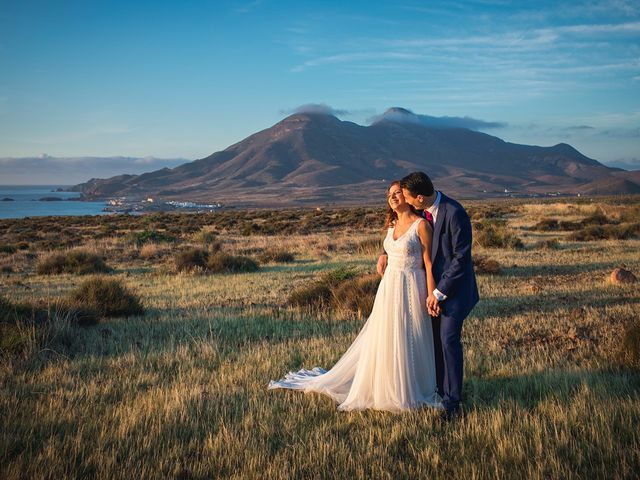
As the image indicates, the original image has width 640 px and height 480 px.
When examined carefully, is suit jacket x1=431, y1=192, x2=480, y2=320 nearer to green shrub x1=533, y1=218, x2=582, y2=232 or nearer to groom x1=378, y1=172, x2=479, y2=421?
groom x1=378, y1=172, x2=479, y2=421

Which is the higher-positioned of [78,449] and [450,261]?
[450,261]

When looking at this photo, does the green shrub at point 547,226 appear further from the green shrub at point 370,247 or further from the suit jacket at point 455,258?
the suit jacket at point 455,258

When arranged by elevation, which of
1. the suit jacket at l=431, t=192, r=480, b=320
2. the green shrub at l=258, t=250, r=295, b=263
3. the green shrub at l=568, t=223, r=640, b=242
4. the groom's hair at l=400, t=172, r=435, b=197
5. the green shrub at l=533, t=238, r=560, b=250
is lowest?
the green shrub at l=258, t=250, r=295, b=263

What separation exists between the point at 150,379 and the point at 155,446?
162cm

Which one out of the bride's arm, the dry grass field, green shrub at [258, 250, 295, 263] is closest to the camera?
the dry grass field

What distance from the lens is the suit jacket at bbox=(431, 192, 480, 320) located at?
13.6ft

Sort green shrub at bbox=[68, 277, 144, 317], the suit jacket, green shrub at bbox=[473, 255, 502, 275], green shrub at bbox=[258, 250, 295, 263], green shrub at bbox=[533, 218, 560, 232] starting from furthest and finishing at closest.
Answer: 1. green shrub at bbox=[533, 218, 560, 232]
2. green shrub at bbox=[258, 250, 295, 263]
3. green shrub at bbox=[473, 255, 502, 275]
4. green shrub at bbox=[68, 277, 144, 317]
5. the suit jacket

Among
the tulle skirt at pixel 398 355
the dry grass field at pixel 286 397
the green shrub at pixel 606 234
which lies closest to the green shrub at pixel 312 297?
the dry grass field at pixel 286 397

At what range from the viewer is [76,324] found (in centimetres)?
775

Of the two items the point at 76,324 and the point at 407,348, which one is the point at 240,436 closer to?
the point at 407,348

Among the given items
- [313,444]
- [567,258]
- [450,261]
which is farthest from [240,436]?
[567,258]

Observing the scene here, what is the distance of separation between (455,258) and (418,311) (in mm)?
677

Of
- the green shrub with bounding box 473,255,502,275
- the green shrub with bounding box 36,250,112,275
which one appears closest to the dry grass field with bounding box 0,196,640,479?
the green shrub with bounding box 473,255,502,275

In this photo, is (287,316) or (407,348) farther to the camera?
(287,316)
